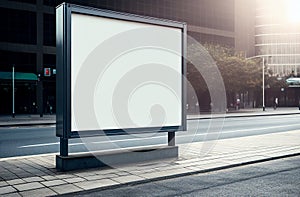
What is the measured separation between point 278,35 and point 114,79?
A: 301 feet

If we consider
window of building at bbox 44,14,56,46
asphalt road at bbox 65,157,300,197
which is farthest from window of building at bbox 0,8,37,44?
asphalt road at bbox 65,157,300,197

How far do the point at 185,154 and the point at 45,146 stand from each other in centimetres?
502

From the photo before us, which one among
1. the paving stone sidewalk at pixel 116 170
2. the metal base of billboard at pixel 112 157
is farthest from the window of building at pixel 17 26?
the metal base of billboard at pixel 112 157

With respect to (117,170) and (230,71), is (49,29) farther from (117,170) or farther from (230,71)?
(117,170)

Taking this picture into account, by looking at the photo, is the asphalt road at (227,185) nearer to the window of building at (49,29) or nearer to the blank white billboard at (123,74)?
the blank white billboard at (123,74)

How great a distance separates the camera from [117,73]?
7984 mm

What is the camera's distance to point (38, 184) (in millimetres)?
6203

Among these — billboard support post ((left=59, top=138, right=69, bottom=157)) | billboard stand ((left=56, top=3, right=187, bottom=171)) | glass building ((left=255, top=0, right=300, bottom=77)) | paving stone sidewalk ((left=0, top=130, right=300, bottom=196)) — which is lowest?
paving stone sidewalk ((left=0, top=130, right=300, bottom=196))

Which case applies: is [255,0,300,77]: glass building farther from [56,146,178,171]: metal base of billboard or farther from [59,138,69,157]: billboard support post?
[59,138,69,157]: billboard support post

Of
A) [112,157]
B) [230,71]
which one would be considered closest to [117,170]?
[112,157]

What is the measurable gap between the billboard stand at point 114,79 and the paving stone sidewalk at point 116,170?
0.48 m

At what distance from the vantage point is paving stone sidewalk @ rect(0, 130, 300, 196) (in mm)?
6066

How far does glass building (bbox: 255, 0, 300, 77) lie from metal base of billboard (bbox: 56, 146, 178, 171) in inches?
3411

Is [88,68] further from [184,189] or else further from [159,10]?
[159,10]
